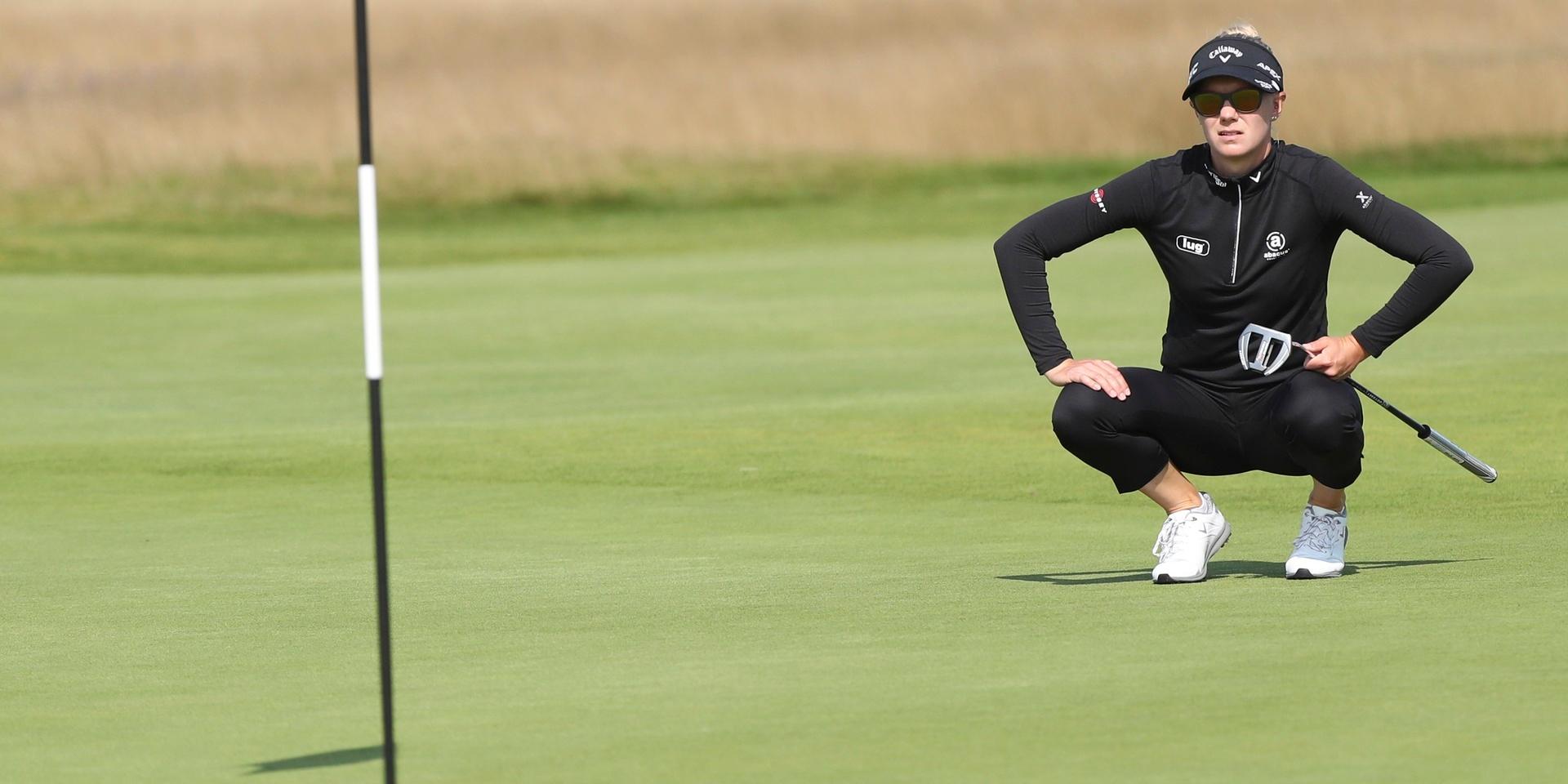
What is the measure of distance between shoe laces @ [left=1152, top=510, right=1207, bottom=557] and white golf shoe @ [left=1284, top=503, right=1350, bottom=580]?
0.28 meters

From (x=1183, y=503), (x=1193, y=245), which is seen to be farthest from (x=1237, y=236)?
(x=1183, y=503)

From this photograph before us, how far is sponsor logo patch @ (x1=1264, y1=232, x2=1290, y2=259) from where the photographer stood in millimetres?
7312

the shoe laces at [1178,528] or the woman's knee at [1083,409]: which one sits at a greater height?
the woman's knee at [1083,409]

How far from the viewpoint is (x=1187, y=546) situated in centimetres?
741

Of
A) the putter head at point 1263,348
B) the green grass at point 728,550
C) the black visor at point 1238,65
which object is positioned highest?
the black visor at point 1238,65

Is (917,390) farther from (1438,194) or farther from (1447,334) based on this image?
(1438,194)

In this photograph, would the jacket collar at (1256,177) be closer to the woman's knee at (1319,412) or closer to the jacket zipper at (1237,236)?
the jacket zipper at (1237,236)

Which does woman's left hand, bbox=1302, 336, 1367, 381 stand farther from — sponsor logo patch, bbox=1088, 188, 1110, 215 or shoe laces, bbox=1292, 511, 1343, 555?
sponsor logo patch, bbox=1088, 188, 1110, 215

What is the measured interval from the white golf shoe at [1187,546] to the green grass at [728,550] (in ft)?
0.37

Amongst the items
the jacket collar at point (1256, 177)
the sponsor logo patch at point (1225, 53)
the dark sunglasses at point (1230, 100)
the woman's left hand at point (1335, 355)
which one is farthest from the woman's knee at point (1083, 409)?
the sponsor logo patch at point (1225, 53)

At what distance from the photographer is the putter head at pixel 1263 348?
736cm

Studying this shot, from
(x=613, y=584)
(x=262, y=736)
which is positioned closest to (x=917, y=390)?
(x=613, y=584)

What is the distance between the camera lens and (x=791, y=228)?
89.7 ft

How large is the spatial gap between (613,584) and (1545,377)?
25.6 feet
